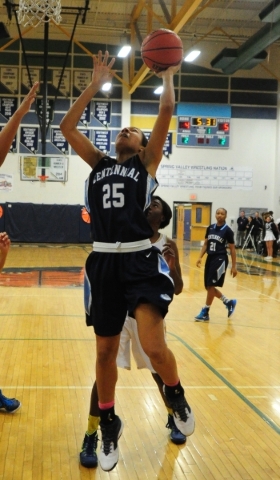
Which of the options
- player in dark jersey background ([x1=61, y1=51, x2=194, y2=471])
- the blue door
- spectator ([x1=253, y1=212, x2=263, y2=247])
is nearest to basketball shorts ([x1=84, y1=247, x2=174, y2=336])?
player in dark jersey background ([x1=61, y1=51, x2=194, y2=471])

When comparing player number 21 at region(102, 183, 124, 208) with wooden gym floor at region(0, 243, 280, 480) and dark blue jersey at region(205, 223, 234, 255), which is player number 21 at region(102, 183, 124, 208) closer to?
wooden gym floor at region(0, 243, 280, 480)

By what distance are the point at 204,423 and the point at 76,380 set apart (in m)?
1.45

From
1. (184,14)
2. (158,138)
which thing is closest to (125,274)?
(158,138)

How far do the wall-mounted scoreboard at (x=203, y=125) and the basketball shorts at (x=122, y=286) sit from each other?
21.4m

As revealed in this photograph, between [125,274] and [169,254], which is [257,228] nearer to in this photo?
[169,254]

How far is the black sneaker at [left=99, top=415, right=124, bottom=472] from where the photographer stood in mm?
2986

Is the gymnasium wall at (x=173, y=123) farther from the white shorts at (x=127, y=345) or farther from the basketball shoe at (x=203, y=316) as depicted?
the white shorts at (x=127, y=345)

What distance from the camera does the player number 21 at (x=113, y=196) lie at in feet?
9.73

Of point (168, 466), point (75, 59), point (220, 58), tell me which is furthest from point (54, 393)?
point (75, 59)

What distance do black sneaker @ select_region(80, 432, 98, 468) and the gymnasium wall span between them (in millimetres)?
20266

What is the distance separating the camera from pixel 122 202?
9.73 feet

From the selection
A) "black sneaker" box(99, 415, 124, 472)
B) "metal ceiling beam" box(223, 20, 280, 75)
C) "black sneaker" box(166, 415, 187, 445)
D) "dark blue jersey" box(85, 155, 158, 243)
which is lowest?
"black sneaker" box(166, 415, 187, 445)

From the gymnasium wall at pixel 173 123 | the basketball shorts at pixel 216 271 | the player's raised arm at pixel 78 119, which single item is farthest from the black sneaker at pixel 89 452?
the gymnasium wall at pixel 173 123

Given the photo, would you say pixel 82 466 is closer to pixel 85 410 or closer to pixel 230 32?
pixel 85 410
